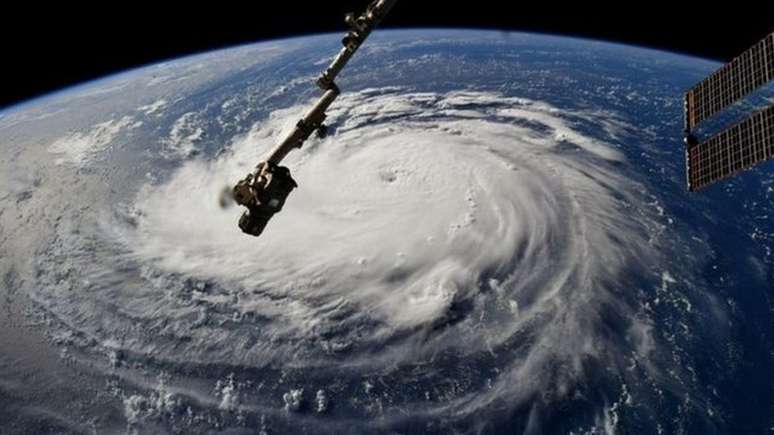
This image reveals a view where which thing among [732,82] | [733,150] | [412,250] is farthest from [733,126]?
[412,250]

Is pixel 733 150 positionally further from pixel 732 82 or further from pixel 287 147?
pixel 287 147

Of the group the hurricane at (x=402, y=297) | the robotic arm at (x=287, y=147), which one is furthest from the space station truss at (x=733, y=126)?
the robotic arm at (x=287, y=147)

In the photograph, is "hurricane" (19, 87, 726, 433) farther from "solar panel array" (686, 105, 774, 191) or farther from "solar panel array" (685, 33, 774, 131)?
"solar panel array" (685, 33, 774, 131)

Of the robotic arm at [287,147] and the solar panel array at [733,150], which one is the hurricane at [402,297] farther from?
the robotic arm at [287,147]

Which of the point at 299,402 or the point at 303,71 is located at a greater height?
the point at 303,71

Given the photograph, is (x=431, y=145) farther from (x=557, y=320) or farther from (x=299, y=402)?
(x=299, y=402)

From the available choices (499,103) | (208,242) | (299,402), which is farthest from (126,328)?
(499,103)
